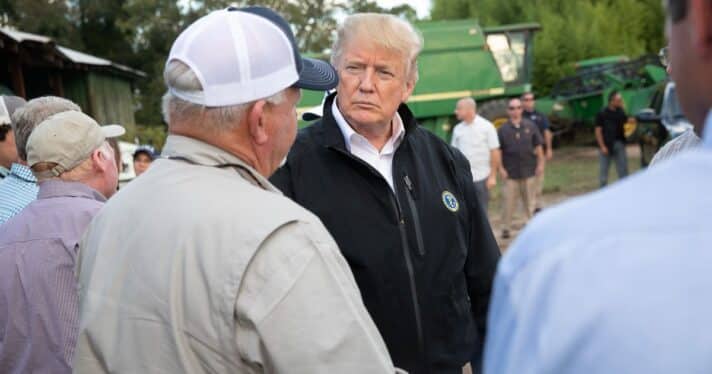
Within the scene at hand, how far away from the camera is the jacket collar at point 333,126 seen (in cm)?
268

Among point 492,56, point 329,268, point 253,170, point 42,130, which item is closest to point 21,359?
point 42,130

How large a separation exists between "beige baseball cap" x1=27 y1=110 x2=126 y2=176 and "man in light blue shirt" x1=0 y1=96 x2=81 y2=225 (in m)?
0.27

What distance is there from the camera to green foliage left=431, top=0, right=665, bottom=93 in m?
29.2

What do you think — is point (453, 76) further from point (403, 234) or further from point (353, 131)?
point (403, 234)

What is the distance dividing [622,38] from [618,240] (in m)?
33.6

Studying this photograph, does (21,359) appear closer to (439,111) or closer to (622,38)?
(439,111)

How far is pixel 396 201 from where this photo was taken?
103 inches

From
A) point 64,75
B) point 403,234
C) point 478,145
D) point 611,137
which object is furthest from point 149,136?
point 403,234

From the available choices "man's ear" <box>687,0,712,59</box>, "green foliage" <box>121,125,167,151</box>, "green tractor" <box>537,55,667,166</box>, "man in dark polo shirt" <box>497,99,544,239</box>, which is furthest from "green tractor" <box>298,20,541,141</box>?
"man's ear" <box>687,0,712,59</box>

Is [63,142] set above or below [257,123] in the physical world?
below

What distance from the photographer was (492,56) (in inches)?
769

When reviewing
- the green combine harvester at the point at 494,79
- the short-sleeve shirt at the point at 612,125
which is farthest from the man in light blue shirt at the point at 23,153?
the green combine harvester at the point at 494,79

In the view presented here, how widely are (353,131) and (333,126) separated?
0.27 ft

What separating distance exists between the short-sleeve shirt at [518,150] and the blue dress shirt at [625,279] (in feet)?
33.8
